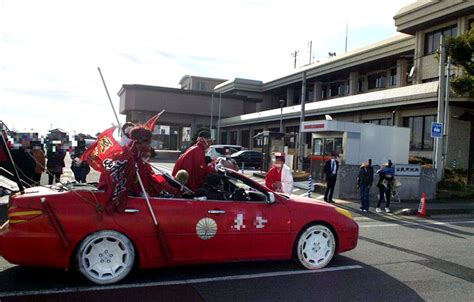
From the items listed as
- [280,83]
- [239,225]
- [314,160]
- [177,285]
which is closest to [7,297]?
[177,285]

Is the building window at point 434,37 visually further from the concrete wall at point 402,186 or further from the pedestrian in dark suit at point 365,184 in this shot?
the pedestrian in dark suit at point 365,184

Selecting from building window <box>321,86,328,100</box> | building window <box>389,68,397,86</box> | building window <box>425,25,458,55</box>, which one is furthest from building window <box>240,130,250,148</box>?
building window <box>425,25,458,55</box>

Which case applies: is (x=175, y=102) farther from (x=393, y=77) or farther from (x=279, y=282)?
(x=279, y=282)

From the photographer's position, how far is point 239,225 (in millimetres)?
5379

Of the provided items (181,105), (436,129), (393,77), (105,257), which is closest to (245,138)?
(181,105)

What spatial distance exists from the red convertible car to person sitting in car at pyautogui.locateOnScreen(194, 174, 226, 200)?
Result: 14cm

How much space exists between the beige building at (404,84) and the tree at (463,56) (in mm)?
1450

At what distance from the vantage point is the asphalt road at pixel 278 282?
458 centimetres

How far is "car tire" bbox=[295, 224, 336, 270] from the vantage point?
573 centimetres

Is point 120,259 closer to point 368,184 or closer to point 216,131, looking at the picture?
point 368,184

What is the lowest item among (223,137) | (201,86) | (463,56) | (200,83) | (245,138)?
(245,138)

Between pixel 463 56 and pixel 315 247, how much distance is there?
17693 mm

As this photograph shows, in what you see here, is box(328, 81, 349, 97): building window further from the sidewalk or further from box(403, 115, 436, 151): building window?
the sidewalk

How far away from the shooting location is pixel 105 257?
4848 mm
